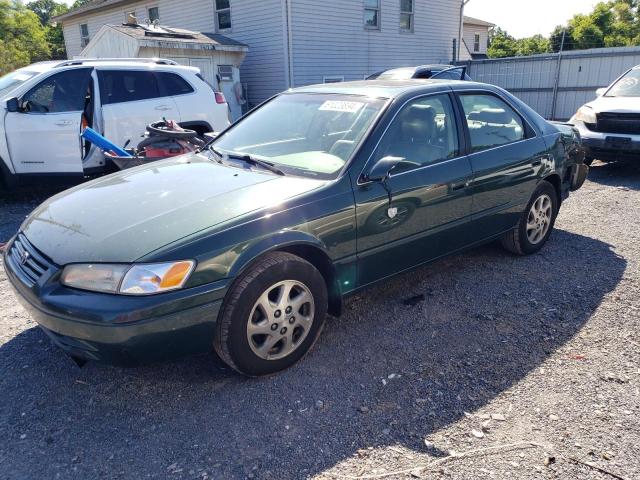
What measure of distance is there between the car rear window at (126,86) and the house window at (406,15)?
42.2 ft

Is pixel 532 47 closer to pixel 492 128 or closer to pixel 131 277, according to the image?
pixel 492 128

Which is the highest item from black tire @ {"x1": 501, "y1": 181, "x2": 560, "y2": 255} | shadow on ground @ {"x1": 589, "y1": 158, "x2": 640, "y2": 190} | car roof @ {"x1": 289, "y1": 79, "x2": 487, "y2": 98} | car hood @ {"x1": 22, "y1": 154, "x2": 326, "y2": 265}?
car roof @ {"x1": 289, "y1": 79, "x2": 487, "y2": 98}

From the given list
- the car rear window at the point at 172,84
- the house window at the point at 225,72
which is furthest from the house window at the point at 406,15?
the car rear window at the point at 172,84

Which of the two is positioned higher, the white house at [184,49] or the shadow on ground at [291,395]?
the white house at [184,49]

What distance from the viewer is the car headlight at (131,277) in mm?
2492

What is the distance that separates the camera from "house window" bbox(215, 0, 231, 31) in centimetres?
1590

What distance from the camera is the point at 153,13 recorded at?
744 inches

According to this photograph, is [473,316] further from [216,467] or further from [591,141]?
[591,141]

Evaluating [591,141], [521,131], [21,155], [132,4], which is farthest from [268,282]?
[132,4]

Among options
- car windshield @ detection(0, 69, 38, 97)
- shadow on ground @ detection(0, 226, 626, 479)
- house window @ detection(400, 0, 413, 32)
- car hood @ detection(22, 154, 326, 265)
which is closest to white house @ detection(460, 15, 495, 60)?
house window @ detection(400, 0, 413, 32)

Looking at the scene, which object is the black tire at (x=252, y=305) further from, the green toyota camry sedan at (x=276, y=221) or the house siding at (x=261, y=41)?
the house siding at (x=261, y=41)

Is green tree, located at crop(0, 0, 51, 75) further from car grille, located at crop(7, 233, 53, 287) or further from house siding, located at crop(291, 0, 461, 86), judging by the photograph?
car grille, located at crop(7, 233, 53, 287)

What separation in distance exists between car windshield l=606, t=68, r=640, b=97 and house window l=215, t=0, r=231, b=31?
11368mm

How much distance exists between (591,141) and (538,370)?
6.53 meters
